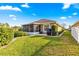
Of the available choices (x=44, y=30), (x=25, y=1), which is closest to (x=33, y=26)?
(x=44, y=30)

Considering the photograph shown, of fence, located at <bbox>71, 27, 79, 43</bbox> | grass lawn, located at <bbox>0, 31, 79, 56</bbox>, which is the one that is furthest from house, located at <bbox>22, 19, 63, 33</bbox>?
fence, located at <bbox>71, 27, 79, 43</bbox>

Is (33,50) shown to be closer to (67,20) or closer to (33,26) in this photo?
(33,26)

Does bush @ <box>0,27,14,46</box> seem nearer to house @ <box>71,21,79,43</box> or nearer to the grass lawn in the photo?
the grass lawn

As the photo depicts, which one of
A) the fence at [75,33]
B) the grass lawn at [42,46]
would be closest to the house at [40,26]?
the grass lawn at [42,46]

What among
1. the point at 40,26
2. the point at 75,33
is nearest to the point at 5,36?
the point at 40,26

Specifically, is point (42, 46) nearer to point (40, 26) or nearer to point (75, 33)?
point (40, 26)

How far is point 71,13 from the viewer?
447 cm

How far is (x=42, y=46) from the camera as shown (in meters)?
4.54

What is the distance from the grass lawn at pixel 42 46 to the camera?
447cm

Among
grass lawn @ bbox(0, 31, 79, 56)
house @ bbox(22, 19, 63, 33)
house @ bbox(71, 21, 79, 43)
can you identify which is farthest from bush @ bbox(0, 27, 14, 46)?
house @ bbox(71, 21, 79, 43)

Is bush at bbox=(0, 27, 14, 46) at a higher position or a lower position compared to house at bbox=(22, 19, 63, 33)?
lower

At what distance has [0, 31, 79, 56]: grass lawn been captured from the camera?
4473mm

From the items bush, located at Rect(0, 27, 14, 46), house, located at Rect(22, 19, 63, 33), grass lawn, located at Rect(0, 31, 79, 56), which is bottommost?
grass lawn, located at Rect(0, 31, 79, 56)

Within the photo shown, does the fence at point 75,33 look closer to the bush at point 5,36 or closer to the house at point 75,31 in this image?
the house at point 75,31
